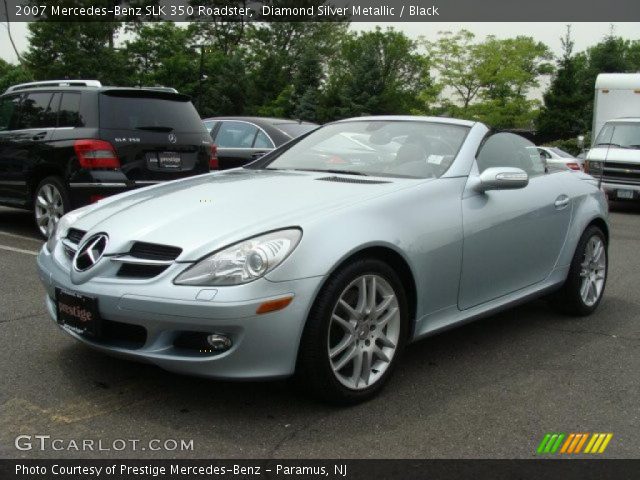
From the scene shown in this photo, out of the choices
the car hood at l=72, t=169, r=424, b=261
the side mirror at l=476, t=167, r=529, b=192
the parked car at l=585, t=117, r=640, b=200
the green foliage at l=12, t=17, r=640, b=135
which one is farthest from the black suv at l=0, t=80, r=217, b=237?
the green foliage at l=12, t=17, r=640, b=135

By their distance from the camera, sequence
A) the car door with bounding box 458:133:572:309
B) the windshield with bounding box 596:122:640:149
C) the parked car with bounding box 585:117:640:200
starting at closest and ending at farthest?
the car door with bounding box 458:133:572:309 → the parked car with bounding box 585:117:640:200 → the windshield with bounding box 596:122:640:149

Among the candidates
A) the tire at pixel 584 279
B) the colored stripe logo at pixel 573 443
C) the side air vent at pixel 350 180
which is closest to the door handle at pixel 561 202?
the tire at pixel 584 279

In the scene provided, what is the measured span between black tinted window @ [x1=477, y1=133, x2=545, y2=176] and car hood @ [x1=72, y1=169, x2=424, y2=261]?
2.61 feet

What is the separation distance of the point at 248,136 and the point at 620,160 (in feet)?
26.3

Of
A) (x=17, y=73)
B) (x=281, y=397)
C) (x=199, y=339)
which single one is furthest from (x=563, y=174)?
(x=17, y=73)

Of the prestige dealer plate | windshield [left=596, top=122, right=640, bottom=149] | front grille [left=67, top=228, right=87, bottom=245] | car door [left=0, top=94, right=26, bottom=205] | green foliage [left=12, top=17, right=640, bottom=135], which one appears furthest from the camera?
green foliage [left=12, top=17, right=640, bottom=135]

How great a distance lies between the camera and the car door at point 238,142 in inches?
A: 394

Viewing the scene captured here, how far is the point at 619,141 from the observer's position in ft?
49.4

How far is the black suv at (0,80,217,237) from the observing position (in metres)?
7.31

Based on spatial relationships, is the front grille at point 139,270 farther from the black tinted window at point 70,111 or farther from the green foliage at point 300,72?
the green foliage at point 300,72

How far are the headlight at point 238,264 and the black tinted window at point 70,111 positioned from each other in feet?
16.1

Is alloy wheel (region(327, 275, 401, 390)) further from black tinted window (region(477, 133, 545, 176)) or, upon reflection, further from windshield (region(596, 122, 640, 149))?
windshield (region(596, 122, 640, 149))

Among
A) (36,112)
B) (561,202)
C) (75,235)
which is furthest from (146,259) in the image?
(36,112)

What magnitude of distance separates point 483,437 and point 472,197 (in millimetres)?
1459
